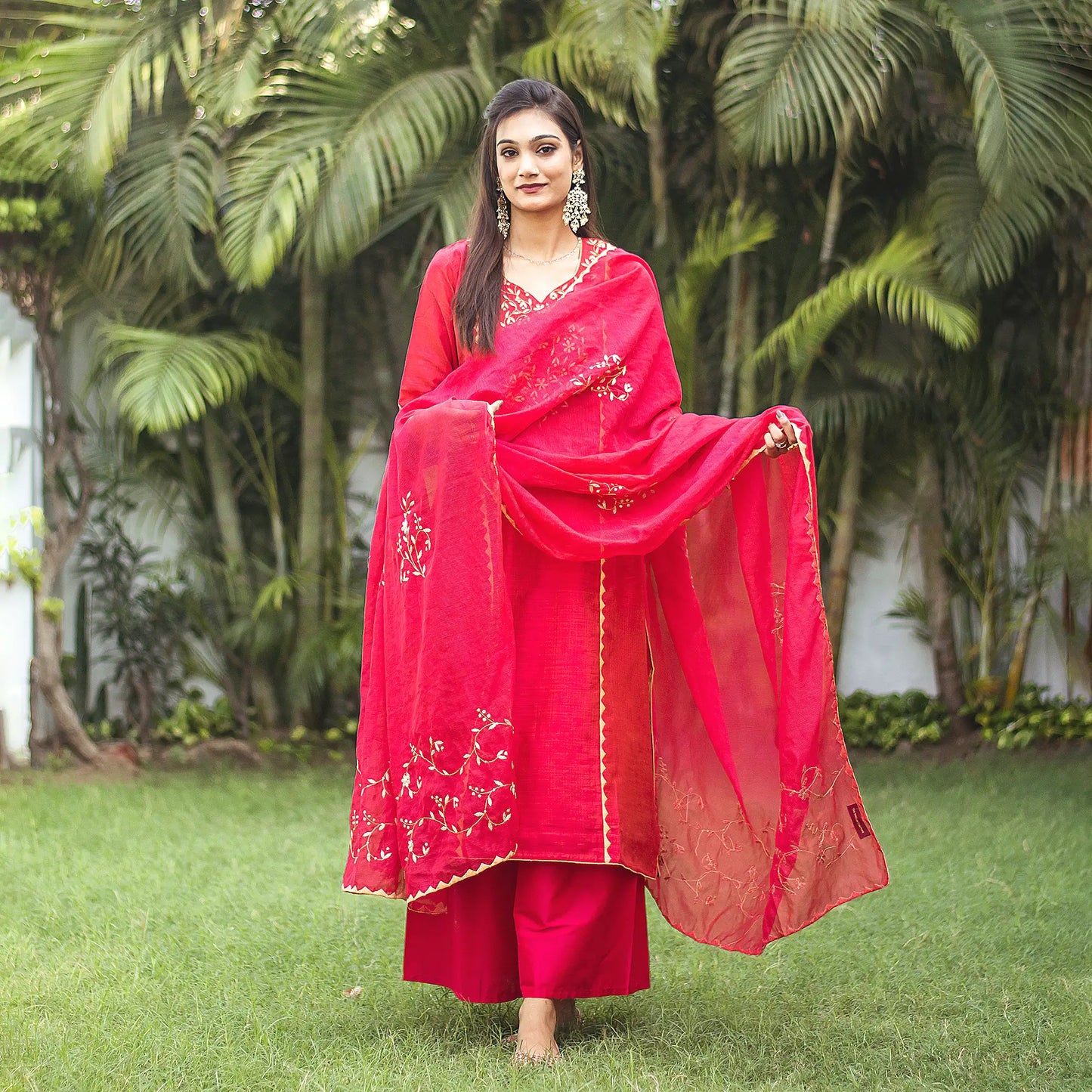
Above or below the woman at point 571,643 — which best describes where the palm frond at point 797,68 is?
above

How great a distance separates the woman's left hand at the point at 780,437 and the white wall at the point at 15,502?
4425 mm

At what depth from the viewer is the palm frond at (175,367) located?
219 inches

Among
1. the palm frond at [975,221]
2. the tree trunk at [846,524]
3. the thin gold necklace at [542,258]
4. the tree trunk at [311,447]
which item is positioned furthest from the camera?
the tree trunk at [311,447]

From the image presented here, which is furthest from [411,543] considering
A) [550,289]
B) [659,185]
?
[659,185]

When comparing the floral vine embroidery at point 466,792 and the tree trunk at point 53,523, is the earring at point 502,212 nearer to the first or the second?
the floral vine embroidery at point 466,792

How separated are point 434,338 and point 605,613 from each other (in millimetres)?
626

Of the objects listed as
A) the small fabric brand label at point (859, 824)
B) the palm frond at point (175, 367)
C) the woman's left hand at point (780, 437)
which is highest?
the woman's left hand at point (780, 437)

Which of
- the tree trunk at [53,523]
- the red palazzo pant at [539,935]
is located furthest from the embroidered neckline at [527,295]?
the tree trunk at [53,523]

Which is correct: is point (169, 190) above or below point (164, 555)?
above

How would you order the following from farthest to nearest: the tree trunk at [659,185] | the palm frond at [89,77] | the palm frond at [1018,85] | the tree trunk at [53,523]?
the tree trunk at [53,523]
the tree trunk at [659,185]
the palm frond at [89,77]
the palm frond at [1018,85]

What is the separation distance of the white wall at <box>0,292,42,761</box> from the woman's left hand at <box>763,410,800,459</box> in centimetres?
442

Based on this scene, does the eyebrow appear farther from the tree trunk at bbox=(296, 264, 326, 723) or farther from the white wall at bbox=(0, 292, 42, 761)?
the white wall at bbox=(0, 292, 42, 761)

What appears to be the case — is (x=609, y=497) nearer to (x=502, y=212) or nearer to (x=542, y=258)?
(x=542, y=258)

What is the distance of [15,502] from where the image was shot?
602 cm
